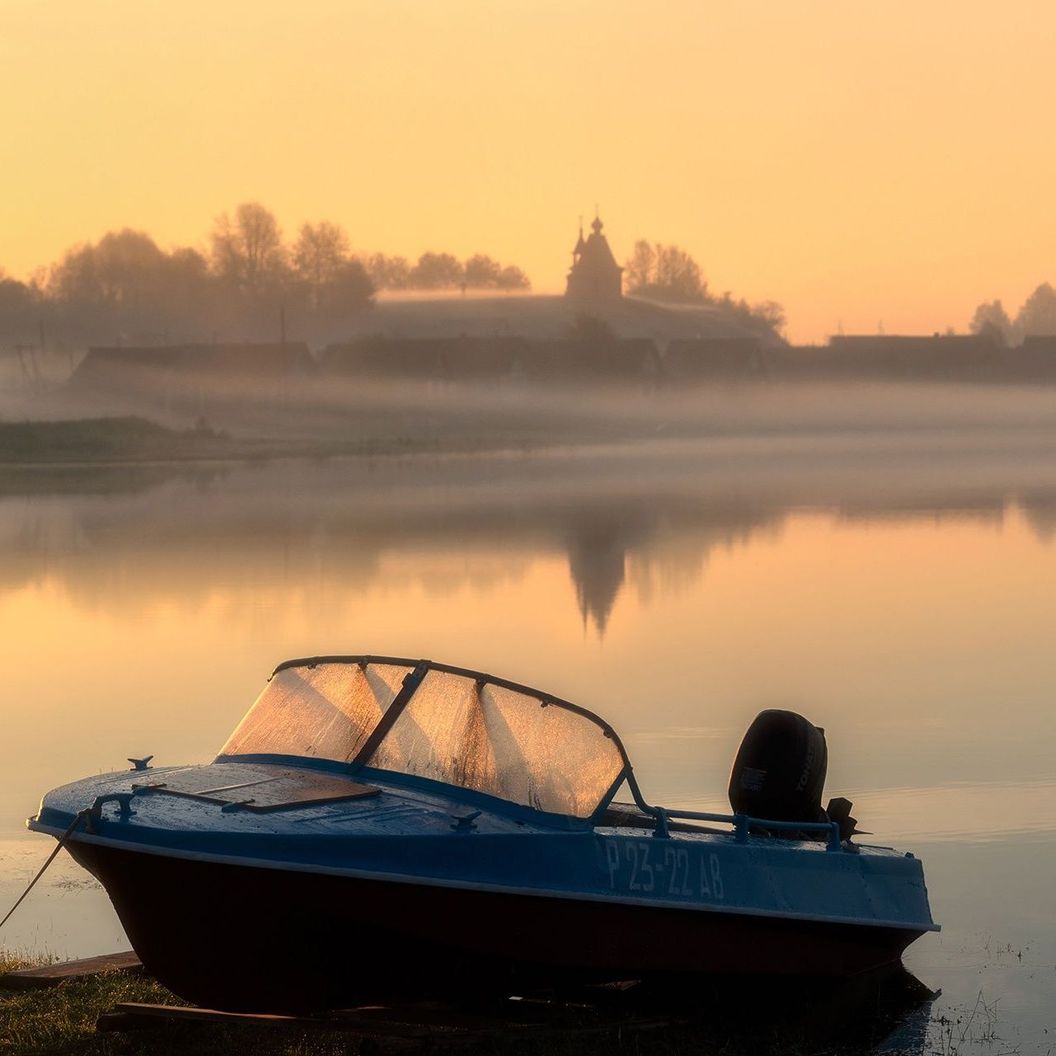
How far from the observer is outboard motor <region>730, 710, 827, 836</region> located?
35.8 ft

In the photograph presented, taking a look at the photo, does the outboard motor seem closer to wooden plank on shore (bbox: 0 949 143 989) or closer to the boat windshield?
the boat windshield

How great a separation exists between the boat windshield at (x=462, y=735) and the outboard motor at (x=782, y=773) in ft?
4.92

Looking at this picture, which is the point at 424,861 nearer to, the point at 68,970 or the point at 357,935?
the point at 357,935

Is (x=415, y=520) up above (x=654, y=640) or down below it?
below

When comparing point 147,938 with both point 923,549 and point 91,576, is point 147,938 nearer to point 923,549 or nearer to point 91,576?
point 91,576

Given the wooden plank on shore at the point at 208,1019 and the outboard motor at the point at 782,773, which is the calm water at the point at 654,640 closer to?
the outboard motor at the point at 782,773

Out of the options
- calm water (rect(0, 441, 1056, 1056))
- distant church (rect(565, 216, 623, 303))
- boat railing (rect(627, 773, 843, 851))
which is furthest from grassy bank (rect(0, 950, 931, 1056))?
distant church (rect(565, 216, 623, 303))

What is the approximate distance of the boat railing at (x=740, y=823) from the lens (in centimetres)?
963

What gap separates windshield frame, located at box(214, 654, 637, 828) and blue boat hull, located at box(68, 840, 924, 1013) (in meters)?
0.44

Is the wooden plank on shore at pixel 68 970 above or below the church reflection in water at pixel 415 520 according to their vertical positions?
above

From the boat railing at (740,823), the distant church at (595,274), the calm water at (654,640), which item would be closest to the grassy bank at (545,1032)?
the calm water at (654,640)

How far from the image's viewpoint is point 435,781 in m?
9.47

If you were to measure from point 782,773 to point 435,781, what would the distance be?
7.79 feet

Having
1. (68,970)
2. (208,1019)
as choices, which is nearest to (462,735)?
(208,1019)
